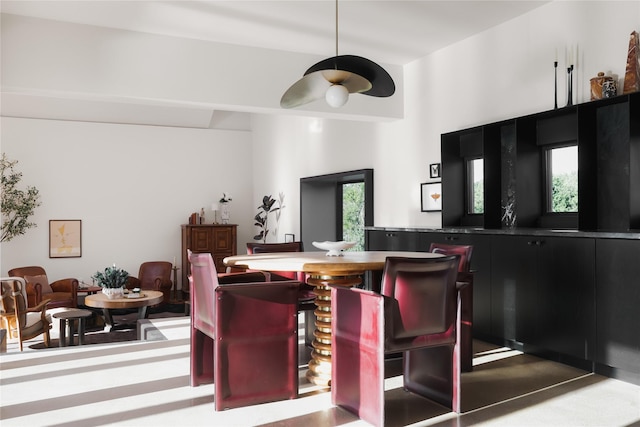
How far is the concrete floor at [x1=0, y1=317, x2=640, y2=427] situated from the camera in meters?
3.18

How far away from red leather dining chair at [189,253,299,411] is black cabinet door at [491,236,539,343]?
222 cm

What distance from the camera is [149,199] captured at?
36.4 feet

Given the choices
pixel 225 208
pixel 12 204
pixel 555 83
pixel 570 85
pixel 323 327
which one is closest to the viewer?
pixel 323 327

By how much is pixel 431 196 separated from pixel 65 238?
730 centimetres

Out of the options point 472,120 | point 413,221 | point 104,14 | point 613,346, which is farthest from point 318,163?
Result: point 613,346

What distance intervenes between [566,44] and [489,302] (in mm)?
2407

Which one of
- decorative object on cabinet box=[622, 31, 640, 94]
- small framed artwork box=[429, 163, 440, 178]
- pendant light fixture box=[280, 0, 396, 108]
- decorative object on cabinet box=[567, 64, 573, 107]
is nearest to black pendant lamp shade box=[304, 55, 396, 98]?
pendant light fixture box=[280, 0, 396, 108]

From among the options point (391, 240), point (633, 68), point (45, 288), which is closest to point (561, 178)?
point (633, 68)

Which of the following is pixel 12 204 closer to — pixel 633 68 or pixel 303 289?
pixel 303 289

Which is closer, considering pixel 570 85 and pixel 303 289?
pixel 570 85

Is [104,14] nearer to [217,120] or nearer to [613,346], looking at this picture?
[613,346]

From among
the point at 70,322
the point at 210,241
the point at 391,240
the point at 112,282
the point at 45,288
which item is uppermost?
the point at 391,240

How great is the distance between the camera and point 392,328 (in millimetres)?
3039

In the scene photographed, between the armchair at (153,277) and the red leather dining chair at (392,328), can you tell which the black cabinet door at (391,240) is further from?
the armchair at (153,277)
